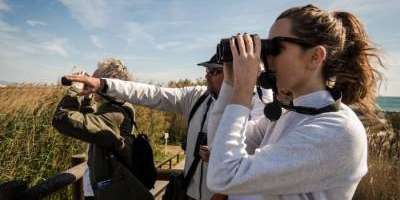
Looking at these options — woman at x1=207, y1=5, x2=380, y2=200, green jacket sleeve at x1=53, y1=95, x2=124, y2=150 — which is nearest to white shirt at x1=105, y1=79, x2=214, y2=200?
green jacket sleeve at x1=53, y1=95, x2=124, y2=150

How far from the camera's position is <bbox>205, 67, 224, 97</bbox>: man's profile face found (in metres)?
2.73

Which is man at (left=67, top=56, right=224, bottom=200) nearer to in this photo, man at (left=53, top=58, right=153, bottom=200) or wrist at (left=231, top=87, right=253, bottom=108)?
man at (left=53, top=58, right=153, bottom=200)

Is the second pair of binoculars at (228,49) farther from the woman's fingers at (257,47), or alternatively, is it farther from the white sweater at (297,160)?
the white sweater at (297,160)

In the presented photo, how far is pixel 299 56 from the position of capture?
5.01 feet

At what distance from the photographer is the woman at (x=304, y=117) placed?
4.57 ft

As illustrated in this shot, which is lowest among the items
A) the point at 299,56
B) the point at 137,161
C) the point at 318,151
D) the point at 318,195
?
→ the point at 137,161

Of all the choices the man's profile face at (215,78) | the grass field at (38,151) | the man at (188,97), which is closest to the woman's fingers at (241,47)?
the man at (188,97)

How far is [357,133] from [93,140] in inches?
75.4

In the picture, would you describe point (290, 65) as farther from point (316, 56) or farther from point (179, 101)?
point (179, 101)

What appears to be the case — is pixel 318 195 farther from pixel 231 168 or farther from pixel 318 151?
pixel 231 168

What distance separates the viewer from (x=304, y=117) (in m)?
1.51

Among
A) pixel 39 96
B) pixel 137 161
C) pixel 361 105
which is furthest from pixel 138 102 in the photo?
pixel 39 96

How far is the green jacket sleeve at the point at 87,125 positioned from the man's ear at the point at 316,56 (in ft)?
5.71

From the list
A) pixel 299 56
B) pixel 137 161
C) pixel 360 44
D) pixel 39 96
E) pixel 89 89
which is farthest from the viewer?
pixel 39 96
